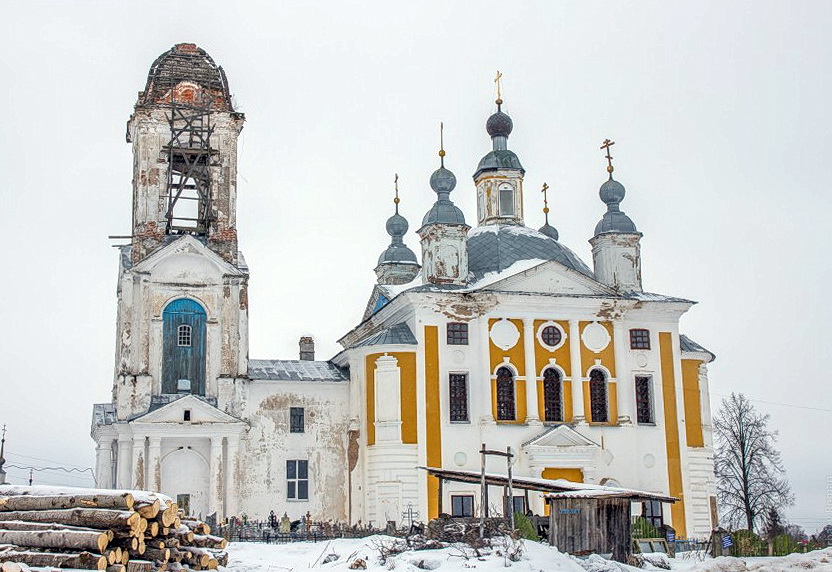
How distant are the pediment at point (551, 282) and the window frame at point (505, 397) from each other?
7.53 ft

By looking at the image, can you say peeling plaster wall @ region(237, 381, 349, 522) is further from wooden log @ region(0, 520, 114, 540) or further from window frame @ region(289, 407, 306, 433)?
wooden log @ region(0, 520, 114, 540)

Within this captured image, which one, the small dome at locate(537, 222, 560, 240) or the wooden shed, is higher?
the small dome at locate(537, 222, 560, 240)

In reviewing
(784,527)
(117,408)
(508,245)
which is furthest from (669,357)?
(117,408)

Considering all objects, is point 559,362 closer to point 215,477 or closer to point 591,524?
point 215,477

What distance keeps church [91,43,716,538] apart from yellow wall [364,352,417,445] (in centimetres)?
6

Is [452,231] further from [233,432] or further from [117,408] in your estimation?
[117,408]

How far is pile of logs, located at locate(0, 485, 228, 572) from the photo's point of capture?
15414mm

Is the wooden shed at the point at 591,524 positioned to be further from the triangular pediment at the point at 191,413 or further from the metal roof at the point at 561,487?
the triangular pediment at the point at 191,413

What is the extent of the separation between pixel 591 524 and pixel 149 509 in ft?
26.2

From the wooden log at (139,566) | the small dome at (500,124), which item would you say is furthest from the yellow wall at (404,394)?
the wooden log at (139,566)

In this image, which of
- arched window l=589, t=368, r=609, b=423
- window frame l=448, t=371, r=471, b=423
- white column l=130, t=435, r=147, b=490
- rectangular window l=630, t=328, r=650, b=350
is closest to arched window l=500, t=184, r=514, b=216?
rectangular window l=630, t=328, r=650, b=350

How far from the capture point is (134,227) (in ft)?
105

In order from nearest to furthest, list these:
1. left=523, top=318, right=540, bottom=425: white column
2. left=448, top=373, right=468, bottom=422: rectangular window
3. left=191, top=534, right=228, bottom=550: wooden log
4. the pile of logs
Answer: the pile of logs < left=191, top=534, right=228, bottom=550: wooden log < left=448, top=373, right=468, bottom=422: rectangular window < left=523, top=318, right=540, bottom=425: white column

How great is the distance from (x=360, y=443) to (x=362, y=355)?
250 cm
